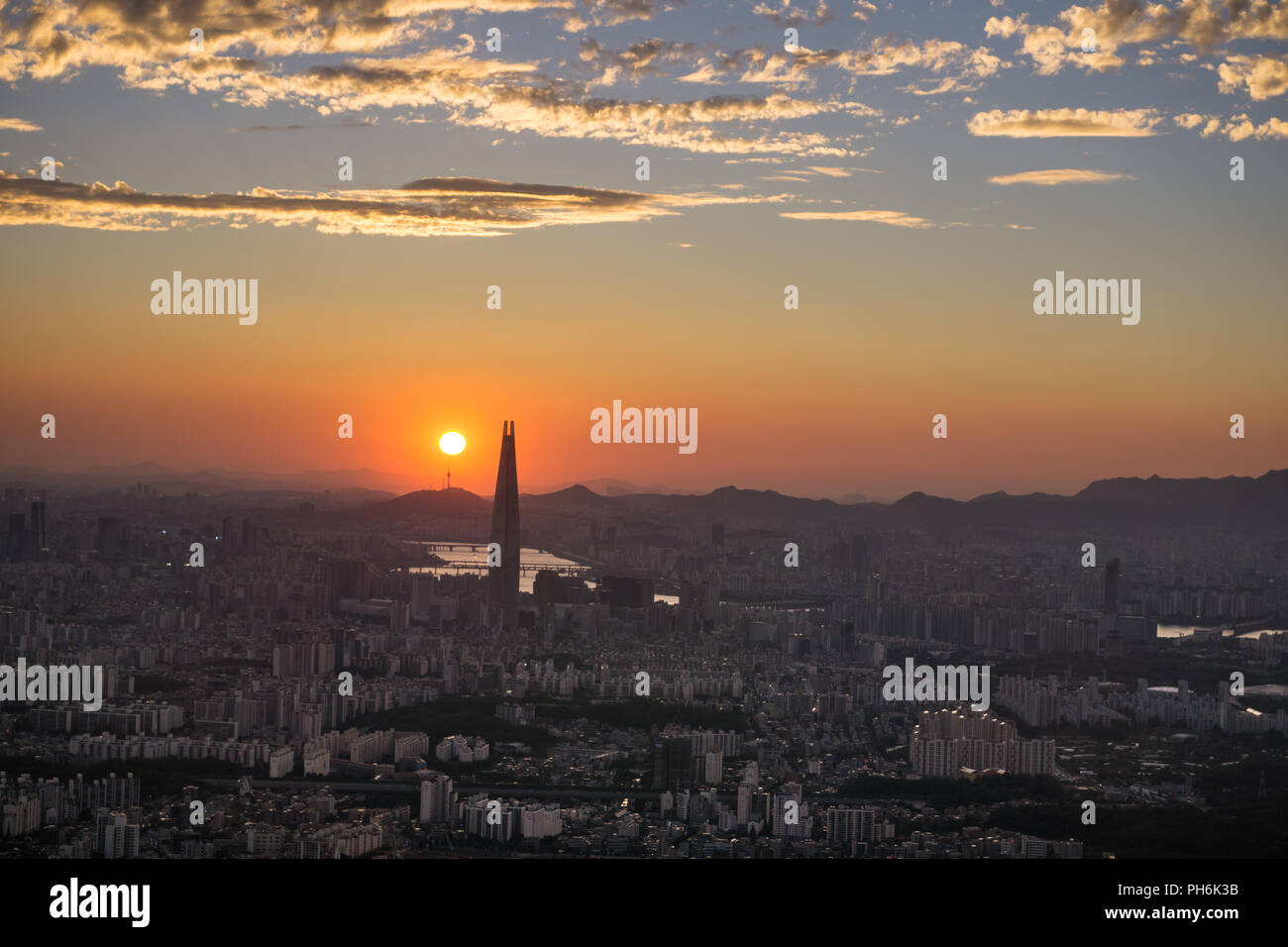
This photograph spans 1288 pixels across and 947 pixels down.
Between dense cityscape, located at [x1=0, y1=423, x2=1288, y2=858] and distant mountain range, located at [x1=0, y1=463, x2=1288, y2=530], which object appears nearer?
dense cityscape, located at [x1=0, y1=423, x2=1288, y2=858]

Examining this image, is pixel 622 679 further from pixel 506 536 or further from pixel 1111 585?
pixel 1111 585

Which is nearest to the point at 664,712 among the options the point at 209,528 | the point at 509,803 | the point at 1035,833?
→ the point at 509,803

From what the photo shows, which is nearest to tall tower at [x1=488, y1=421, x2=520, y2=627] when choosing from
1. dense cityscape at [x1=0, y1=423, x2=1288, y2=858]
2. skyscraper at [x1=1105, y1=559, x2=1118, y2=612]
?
dense cityscape at [x1=0, y1=423, x2=1288, y2=858]

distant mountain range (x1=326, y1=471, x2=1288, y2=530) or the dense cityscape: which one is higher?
distant mountain range (x1=326, y1=471, x2=1288, y2=530)

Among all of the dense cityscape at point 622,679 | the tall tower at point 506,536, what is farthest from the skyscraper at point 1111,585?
the tall tower at point 506,536

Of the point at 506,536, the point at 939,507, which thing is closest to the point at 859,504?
the point at 939,507

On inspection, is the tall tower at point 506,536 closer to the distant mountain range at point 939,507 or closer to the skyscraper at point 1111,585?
the distant mountain range at point 939,507

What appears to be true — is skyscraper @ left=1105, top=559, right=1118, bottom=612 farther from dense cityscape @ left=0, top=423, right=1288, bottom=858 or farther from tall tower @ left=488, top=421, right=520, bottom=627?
tall tower @ left=488, top=421, right=520, bottom=627
